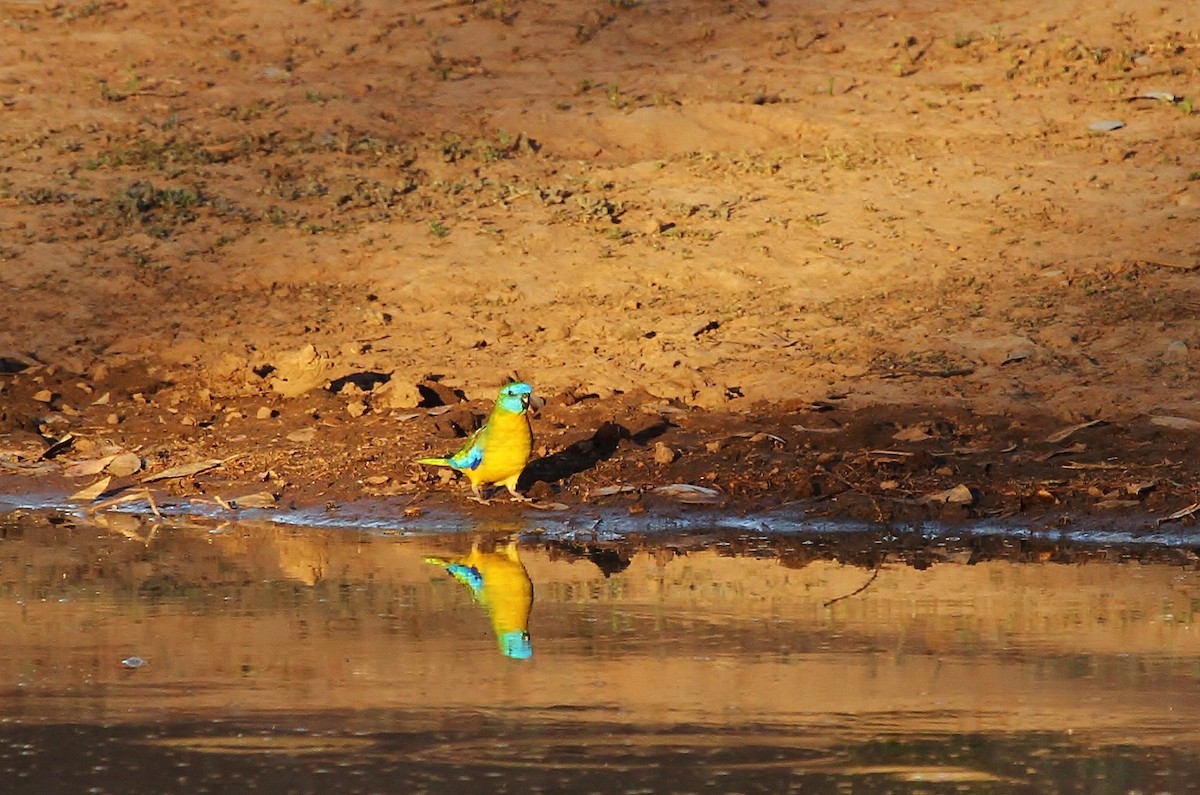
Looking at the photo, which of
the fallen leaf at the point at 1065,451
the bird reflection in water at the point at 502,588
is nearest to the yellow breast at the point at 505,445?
the bird reflection in water at the point at 502,588

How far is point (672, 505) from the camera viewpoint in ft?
29.7

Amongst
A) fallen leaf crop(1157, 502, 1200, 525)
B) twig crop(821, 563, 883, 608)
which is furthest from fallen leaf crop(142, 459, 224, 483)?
fallen leaf crop(1157, 502, 1200, 525)

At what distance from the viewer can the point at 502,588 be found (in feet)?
24.1

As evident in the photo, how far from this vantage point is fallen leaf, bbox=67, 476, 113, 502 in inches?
380

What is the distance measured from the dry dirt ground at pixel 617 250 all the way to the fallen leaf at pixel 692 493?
45 mm

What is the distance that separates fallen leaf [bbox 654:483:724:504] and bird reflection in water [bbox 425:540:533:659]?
0.97 meters

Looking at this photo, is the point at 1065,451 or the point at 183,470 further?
the point at 183,470

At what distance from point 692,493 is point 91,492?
3.03 metres

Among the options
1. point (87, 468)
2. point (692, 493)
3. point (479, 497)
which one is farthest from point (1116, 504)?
point (87, 468)

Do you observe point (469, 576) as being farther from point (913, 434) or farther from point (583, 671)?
point (913, 434)

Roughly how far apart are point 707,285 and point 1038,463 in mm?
3320

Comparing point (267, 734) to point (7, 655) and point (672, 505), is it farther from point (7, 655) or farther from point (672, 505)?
point (672, 505)

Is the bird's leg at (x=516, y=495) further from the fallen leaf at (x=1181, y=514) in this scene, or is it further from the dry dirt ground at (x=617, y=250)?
the fallen leaf at (x=1181, y=514)

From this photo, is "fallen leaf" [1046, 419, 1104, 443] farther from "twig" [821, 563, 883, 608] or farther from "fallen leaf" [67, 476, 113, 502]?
"fallen leaf" [67, 476, 113, 502]
